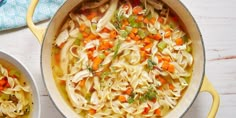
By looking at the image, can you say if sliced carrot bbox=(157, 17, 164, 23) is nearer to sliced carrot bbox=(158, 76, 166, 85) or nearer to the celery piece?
the celery piece

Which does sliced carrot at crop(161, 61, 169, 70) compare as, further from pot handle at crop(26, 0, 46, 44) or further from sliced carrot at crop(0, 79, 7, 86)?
sliced carrot at crop(0, 79, 7, 86)

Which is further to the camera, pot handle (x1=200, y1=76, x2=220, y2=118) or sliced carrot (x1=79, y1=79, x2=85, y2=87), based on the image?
sliced carrot (x1=79, y1=79, x2=85, y2=87)

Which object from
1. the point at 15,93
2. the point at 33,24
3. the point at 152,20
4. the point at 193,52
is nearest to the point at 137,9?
the point at 152,20

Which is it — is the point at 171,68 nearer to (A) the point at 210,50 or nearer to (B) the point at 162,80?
(B) the point at 162,80

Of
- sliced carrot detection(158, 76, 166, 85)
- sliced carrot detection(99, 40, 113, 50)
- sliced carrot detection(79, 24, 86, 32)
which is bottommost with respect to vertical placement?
sliced carrot detection(158, 76, 166, 85)

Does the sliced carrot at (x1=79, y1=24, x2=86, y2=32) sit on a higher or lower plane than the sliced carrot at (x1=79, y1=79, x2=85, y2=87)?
higher

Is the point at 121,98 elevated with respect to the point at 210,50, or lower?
lower

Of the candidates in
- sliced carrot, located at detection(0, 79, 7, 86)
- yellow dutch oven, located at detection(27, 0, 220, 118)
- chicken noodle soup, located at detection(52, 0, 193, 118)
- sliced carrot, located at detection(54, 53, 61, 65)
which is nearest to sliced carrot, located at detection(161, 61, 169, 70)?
chicken noodle soup, located at detection(52, 0, 193, 118)
